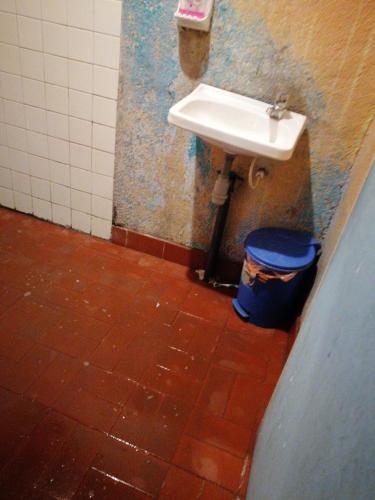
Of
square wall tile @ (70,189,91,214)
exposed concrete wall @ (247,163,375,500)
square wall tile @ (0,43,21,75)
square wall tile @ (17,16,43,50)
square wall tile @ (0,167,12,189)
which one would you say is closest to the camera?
exposed concrete wall @ (247,163,375,500)

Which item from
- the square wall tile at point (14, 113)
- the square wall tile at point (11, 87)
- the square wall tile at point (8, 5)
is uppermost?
the square wall tile at point (8, 5)

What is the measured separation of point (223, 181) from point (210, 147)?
0.22 meters

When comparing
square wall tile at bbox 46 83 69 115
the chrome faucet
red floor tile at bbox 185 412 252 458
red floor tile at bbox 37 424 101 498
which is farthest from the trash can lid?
square wall tile at bbox 46 83 69 115

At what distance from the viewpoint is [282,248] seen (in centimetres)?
181

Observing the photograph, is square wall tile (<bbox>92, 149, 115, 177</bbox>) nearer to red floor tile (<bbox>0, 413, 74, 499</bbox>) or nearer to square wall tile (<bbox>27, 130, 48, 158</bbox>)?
square wall tile (<bbox>27, 130, 48, 158</bbox>)

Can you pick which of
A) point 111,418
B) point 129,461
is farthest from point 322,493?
point 111,418

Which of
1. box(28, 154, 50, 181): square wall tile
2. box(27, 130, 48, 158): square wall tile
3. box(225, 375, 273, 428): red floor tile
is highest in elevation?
box(27, 130, 48, 158): square wall tile

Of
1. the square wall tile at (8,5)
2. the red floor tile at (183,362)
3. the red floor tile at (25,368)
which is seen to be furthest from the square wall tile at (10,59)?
the red floor tile at (183,362)

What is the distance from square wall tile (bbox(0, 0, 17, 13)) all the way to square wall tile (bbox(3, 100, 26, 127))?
462mm

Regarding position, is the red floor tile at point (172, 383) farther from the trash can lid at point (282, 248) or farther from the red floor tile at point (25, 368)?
the trash can lid at point (282, 248)

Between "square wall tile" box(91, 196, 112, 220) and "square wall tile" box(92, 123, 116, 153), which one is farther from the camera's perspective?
"square wall tile" box(91, 196, 112, 220)

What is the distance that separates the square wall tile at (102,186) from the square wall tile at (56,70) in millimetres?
525

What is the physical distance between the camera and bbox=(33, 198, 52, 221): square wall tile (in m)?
2.44

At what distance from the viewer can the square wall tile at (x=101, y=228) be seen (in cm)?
236
